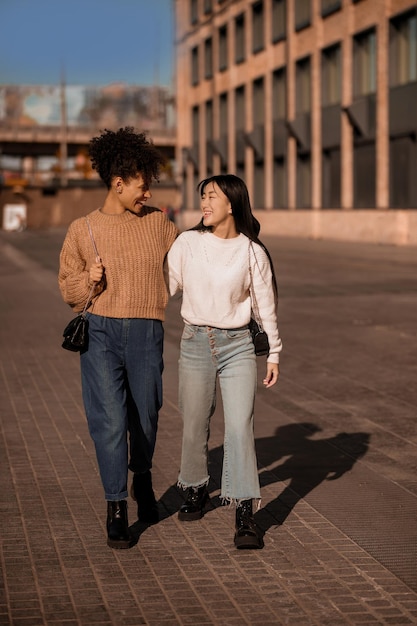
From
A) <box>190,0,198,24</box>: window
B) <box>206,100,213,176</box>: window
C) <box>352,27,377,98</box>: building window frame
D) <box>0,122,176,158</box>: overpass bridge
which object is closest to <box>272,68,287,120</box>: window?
<box>352,27,377,98</box>: building window frame

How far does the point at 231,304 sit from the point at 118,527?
1.14 meters

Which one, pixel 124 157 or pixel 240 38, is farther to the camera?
pixel 240 38

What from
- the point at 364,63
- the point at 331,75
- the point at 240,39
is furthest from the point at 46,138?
the point at 364,63

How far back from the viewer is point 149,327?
5652 mm

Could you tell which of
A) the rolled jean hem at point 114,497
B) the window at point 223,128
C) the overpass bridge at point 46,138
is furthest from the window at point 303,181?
the rolled jean hem at point 114,497

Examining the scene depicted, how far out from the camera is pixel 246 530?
18.0 ft

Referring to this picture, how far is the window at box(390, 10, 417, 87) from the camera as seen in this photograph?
128 ft

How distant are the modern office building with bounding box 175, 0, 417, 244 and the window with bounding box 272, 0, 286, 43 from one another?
60 mm

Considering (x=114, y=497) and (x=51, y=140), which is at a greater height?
(x=51, y=140)

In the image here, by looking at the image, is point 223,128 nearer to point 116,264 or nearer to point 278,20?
point 278,20

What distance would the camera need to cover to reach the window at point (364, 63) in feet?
139

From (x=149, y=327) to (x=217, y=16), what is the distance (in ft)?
196

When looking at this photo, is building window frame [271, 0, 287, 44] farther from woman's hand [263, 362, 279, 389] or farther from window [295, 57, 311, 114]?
woman's hand [263, 362, 279, 389]

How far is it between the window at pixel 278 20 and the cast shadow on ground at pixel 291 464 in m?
45.7
